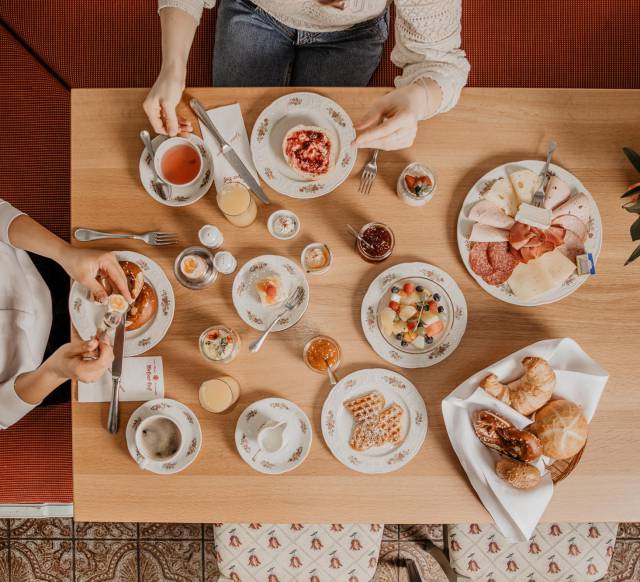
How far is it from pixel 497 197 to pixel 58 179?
1.58m

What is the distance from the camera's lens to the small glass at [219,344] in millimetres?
1354

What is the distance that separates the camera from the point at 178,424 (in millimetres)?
1369

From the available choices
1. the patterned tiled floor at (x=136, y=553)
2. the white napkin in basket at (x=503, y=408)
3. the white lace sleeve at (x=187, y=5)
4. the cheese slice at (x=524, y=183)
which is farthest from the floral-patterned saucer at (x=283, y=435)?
the patterned tiled floor at (x=136, y=553)

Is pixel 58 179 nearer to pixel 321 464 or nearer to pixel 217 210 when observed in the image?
pixel 217 210

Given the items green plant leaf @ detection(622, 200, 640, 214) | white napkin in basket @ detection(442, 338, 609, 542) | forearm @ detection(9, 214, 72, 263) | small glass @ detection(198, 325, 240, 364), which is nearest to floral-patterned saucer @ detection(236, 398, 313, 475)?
small glass @ detection(198, 325, 240, 364)

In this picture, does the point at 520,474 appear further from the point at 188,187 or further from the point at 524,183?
the point at 188,187

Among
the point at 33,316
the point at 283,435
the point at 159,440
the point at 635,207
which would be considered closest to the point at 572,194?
the point at 635,207

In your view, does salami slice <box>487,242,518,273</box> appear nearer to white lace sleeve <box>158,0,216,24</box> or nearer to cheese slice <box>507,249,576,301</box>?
cheese slice <box>507,249,576,301</box>

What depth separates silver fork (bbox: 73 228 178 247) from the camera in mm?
1403

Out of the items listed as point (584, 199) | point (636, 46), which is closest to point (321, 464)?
point (584, 199)

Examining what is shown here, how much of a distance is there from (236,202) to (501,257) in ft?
2.47

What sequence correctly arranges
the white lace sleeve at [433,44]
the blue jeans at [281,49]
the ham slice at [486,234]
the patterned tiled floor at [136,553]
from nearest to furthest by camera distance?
the white lace sleeve at [433,44], the ham slice at [486,234], the blue jeans at [281,49], the patterned tiled floor at [136,553]

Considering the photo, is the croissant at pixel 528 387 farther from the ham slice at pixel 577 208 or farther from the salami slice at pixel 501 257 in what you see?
the ham slice at pixel 577 208

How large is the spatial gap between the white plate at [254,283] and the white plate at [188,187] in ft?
0.84
